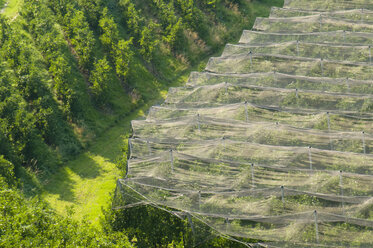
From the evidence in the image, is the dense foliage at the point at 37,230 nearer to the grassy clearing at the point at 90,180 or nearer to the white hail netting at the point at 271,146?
the white hail netting at the point at 271,146

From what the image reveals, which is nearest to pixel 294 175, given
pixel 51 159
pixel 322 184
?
pixel 322 184

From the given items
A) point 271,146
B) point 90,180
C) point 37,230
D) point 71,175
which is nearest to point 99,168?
point 90,180

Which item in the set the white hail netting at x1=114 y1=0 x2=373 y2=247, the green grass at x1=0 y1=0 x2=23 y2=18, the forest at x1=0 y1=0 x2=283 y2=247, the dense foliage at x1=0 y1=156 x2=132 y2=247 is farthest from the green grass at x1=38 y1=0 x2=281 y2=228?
the green grass at x1=0 y1=0 x2=23 y2=18

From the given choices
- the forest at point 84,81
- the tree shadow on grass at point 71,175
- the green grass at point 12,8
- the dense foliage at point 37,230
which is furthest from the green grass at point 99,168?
the green grass at point 12,8

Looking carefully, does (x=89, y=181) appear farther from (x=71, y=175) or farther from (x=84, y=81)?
(x=84, y=81)

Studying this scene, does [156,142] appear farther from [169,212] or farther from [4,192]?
[4,192]

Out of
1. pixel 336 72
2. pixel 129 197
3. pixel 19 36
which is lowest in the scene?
pixel 336 72
